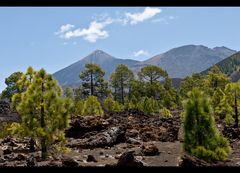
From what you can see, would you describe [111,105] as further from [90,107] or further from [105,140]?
[105,140]

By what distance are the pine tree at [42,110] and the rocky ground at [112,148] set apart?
1.08 meters

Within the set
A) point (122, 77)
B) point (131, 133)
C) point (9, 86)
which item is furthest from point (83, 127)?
point (122, 77)

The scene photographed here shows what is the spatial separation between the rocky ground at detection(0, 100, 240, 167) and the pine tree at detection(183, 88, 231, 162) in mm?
812

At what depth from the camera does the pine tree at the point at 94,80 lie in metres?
72.1

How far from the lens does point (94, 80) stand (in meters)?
74.2

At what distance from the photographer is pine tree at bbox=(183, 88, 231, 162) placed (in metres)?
16.3

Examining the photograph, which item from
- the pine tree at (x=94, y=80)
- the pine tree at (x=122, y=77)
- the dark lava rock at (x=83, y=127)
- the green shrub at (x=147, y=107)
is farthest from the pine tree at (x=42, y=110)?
the pine tree at (x=122, y=77)

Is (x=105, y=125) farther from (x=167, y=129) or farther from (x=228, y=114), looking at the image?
(x=228, y=114)

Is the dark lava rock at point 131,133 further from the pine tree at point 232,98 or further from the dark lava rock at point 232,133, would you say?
the pine tree at point 232,98

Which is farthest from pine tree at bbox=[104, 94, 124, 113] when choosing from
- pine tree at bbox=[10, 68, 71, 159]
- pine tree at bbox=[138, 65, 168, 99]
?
pine tree at bbox=[10, 68, 71, 159]

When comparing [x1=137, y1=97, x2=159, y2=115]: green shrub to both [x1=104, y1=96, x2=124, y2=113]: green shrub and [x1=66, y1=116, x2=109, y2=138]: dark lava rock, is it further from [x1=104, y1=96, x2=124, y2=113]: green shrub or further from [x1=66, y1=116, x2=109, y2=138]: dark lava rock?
[x1=66, y1=116, x2=109, y2=138]: dark lava rock

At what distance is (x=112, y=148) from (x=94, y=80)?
4943cm
